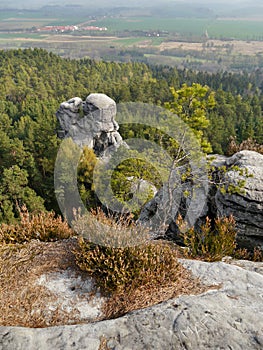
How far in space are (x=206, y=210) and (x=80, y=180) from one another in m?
16.5

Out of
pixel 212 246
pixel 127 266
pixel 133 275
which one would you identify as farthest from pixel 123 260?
Answer: pixel 212 246

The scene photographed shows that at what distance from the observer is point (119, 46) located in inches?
7539

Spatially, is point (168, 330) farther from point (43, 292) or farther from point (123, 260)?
point (43, 292)

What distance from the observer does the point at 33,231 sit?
26.6ft

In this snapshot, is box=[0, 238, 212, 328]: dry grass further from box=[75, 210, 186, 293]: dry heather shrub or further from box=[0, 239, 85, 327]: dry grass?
box=[75, 210, 186, 293]: dry heather shrub

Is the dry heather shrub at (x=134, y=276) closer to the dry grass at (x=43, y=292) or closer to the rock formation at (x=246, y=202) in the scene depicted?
the dry grass at (x=43, y=292)

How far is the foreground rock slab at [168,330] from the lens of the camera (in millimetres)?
4379

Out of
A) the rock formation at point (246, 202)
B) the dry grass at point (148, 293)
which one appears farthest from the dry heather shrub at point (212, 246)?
the rock formation at point (246, 202)

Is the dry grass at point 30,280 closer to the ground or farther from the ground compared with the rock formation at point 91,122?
farther from the ground

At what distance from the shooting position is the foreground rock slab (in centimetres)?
438

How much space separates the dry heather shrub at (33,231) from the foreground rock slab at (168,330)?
11.4ft

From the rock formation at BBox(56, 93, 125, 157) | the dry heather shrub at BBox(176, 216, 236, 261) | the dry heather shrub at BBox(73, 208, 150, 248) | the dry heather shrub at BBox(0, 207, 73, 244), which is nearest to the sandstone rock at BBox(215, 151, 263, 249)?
the dry heather shrub at BBox(176, 216, 236, 261)

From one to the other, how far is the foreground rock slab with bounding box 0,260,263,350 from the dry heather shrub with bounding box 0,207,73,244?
3.49 m

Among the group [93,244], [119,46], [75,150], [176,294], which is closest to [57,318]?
[93,244]
